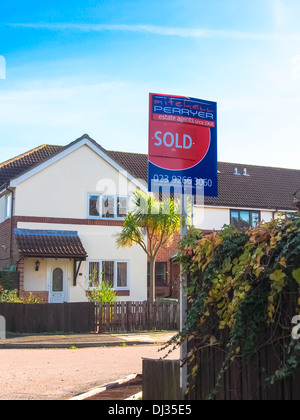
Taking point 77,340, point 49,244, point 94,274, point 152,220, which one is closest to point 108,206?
point 94,274

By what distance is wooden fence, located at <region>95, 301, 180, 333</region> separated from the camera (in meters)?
21.4

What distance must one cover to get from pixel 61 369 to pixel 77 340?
247 inches

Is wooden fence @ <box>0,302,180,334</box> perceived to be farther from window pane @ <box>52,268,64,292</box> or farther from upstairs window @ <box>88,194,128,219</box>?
upstairs window @ <box>88,194,128,219</box>

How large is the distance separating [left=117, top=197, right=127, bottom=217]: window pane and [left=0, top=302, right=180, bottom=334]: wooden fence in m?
6.66

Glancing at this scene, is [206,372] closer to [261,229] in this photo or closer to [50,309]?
[261,229]

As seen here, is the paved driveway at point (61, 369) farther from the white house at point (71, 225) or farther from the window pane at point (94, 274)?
the window pane at point (94, 274)

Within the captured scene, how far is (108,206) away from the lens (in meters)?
28.0

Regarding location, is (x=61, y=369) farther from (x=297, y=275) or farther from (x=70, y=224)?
(x=70, y=224)

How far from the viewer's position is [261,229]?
5328 mm

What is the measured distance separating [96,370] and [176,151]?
6227mm

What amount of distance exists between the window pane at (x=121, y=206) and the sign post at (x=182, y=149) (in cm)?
2081

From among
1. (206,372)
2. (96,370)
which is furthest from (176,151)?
(96,370)

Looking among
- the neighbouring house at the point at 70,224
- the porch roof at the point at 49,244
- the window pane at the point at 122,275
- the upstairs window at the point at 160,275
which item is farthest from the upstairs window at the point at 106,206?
the upstairs window at the point at 160,275

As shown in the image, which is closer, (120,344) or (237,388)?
(237,388)
